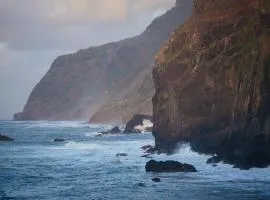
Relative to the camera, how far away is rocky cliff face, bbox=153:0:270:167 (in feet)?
241

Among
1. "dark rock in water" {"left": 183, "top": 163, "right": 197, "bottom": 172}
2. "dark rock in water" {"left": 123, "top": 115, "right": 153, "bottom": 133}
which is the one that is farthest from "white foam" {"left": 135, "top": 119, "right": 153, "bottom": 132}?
"dark rock in water" {"left": 183, "top": 163, "right": 197, "bottom": 172}

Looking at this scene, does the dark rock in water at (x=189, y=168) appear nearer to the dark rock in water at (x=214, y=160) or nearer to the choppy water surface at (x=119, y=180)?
the choppy water surface at (x=119, y=180)

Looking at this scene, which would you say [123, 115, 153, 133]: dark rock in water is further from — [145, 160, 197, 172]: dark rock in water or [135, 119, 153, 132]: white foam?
[145, 160, 197, 172]: dark rock in water

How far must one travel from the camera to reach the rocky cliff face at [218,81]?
73.6 metres

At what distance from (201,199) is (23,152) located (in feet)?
224

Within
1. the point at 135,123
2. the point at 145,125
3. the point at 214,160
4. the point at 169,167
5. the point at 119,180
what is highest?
the point at 135,123

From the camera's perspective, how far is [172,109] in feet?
307

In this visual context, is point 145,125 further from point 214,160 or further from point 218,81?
point 214,160

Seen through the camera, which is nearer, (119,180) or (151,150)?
(119,180)

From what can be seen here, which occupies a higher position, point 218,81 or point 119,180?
point 218,81

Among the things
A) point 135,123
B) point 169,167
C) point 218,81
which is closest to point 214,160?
point 169,167

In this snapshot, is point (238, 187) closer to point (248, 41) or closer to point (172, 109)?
point (248, 41)

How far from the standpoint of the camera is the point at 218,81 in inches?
3317

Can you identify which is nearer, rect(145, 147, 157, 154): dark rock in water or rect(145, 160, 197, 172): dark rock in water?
rect(145, 160, 197, 172): dark rock in water
